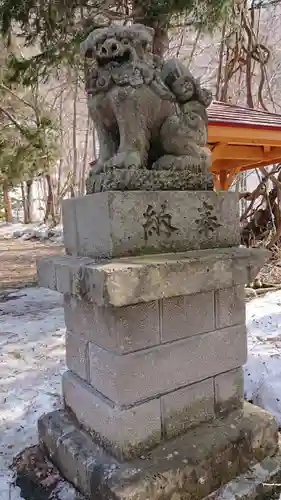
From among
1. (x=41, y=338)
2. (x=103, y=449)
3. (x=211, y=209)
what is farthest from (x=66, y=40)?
(x=103, y=449)

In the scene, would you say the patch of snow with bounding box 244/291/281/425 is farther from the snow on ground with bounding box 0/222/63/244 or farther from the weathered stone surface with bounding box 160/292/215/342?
the snow on ground with bounding box 0/222/63/244

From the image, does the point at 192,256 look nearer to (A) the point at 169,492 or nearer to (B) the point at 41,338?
(A) the point at 169,492

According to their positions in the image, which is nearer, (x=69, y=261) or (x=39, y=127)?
(x=69, y=261)

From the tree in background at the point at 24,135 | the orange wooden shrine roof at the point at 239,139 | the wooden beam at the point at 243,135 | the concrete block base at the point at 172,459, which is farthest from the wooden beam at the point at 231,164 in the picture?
the concrete block base at the point at 172,459

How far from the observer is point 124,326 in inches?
66.0

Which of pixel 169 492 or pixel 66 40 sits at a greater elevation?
pixel 66 40

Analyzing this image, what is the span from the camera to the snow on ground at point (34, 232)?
51.7 feet

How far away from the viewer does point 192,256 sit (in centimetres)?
176

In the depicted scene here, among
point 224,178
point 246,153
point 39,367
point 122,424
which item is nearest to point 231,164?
point 224,178

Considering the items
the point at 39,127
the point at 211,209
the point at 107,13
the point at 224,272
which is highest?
the point at 107,13

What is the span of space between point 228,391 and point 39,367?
2.13m

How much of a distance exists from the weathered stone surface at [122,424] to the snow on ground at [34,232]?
12870mm

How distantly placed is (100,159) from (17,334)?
3294 millimetres

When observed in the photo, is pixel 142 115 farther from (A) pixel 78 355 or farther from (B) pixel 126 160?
(A) pixel 78 355
